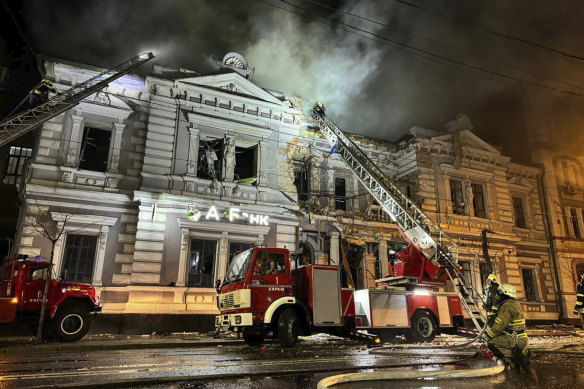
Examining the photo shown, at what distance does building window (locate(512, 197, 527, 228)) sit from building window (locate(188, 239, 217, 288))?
19608 millimetres

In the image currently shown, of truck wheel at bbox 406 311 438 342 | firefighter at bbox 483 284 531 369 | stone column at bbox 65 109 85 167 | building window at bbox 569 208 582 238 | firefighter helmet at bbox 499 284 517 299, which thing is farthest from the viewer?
building window at bbox 569 208 582 238

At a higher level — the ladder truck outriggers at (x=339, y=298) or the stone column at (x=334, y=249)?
the stone column at (x=334, y=249)

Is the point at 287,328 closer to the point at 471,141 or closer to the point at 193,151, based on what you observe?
the point at 193,151

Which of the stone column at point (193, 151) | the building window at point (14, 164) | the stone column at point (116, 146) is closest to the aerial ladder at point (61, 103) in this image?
the stone column at point (116, 146)

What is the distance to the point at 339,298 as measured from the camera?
38.2 ft

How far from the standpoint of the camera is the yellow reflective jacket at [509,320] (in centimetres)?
686

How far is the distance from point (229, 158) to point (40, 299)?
9.22 metres

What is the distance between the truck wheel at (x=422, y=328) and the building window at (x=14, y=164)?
20747 mm

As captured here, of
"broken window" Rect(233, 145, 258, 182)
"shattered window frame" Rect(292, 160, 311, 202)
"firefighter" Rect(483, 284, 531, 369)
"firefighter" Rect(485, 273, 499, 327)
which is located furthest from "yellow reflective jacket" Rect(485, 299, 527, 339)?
"shattered window frame" Rect(292, 160, 311, 202)

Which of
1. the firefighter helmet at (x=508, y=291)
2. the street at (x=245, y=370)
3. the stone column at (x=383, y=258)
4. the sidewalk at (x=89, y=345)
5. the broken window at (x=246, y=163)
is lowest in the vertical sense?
the sidewalk at (x=89, y=345)

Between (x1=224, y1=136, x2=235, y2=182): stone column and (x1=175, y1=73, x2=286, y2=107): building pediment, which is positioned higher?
(x1=175, y1=73, x2=286, y2=107): building pediment

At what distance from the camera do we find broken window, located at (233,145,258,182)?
1858 cm

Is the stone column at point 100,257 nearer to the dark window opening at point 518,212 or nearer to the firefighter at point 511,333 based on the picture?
the firefighter at point 511,333

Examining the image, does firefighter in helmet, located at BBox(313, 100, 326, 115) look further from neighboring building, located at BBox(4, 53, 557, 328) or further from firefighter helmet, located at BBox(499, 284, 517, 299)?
firefighter helmet, located at BBox(499, 284, 517, 299)
